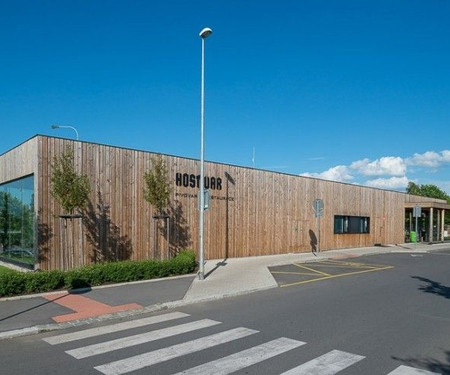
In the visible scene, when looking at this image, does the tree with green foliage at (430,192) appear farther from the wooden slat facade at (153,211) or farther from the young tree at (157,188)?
the young tree at (157,188)

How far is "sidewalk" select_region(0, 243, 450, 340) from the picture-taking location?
8.59 metres

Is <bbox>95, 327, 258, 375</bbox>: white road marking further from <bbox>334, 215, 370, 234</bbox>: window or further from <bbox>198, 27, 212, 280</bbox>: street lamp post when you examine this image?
<bbox>334, 215, 370, 234</bbox>: window

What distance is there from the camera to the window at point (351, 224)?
2969 cm

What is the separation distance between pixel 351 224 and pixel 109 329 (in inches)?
1006

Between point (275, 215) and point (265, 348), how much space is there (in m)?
17.6

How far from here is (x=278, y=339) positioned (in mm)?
7324

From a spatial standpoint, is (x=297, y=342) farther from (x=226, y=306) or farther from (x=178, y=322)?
(x=226, y=306)

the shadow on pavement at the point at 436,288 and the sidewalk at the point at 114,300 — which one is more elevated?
the sidewalk at the point at 114,300

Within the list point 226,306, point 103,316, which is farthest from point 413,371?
point 103,316

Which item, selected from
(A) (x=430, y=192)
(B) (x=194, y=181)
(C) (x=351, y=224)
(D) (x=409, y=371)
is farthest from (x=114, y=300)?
(A) (x=430, y=192)

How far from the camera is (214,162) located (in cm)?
2077

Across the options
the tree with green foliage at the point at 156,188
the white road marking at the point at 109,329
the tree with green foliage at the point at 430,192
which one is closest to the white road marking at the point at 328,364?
the white road marking at the point at 109,329

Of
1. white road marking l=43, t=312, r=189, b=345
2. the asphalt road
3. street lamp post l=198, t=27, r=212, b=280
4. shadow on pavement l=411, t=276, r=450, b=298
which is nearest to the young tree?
street lamp post l=198, t=27, r=212, b=280

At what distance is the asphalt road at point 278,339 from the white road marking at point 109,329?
0.12 feet
